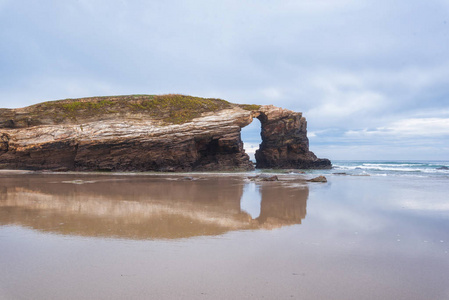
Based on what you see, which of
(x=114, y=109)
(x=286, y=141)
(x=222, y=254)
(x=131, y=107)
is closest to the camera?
(x=222, y=254)

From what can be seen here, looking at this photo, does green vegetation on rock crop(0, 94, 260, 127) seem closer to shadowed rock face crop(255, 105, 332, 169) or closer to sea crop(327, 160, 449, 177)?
shadowed rock face crop(255, 105, 332, 169)

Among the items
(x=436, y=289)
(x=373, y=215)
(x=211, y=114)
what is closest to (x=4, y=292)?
(x=436, y=289)

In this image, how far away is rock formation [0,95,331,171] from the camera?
2684 centimetres

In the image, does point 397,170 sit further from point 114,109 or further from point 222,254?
point 222,254

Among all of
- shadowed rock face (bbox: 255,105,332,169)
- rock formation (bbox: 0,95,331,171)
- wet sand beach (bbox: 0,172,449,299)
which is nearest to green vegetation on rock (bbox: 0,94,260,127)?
rock formation (bbox: 0,95,331,171)

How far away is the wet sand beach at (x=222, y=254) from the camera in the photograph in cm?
→ 275

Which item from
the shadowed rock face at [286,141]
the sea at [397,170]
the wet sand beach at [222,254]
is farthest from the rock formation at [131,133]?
the wet sand beach at [222,254]

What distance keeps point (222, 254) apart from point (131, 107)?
30.3 m

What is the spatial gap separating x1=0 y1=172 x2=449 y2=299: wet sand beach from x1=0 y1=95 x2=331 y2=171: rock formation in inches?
826

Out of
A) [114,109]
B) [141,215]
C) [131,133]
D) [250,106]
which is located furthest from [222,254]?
[250,106]

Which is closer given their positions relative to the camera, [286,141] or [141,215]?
[141,215]

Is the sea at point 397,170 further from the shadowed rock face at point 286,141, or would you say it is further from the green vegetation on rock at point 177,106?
the green vegetation on rock at point 177,106

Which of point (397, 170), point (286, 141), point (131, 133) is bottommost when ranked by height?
point (397, 170)

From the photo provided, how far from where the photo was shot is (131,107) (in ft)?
103
